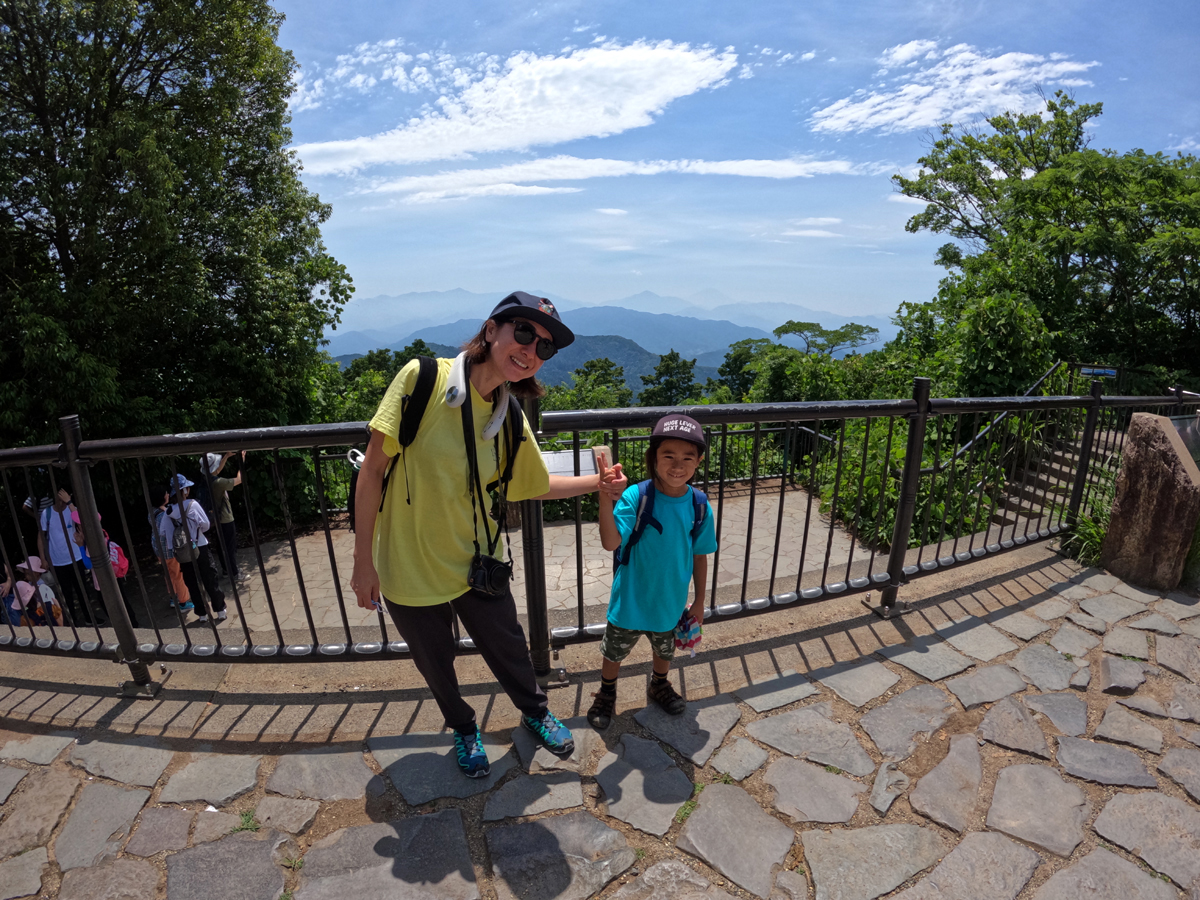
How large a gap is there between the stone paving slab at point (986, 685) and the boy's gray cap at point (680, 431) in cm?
169

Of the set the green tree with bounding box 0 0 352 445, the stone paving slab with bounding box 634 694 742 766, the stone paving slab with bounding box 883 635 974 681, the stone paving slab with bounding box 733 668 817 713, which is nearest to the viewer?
the stone paving slab with bounding box 634 694 742 766

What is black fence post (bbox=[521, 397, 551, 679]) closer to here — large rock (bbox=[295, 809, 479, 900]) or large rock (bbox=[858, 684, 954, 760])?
large rock (bbox=[295, 809, 479, 900])

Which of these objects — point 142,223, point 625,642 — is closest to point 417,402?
point 625,642

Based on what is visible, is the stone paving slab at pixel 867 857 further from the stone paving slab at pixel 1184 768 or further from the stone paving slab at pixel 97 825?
the stone paving slab at pixel 97 825

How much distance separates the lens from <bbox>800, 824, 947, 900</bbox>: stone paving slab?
6.34 feet

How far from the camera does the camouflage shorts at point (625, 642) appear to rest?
2.55 meters

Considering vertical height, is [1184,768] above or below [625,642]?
below

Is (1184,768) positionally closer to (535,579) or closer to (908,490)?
(908,490)

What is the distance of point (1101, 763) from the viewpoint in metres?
2.46

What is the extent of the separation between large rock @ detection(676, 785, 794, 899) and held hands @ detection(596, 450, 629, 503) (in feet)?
3.60

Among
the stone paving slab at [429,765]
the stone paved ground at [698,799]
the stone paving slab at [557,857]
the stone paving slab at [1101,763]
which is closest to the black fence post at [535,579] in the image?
the stone paved ground at [698,799]

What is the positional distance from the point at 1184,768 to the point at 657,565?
6.93 feet

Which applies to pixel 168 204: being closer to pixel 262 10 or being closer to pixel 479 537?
pixel 262 10

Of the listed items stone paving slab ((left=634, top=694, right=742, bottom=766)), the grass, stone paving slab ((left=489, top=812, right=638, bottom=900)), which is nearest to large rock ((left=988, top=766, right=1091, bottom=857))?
stone paving slab ((left=634, top=694, right=742, bottom=766))
